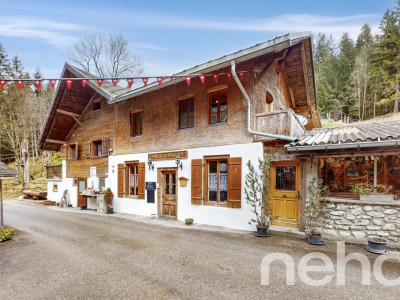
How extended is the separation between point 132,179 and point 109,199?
1.60 meters

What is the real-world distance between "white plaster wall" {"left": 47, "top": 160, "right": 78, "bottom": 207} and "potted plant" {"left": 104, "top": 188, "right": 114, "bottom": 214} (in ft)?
12.9

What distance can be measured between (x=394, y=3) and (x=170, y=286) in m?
36.1

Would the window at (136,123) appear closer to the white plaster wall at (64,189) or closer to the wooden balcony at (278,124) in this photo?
the wooden balcony at (278,124)

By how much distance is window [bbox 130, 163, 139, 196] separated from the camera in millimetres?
10211

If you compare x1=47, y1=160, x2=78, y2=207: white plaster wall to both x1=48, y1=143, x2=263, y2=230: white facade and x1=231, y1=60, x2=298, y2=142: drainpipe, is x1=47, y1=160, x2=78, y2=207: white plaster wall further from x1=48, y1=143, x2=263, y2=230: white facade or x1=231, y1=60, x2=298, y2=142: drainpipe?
x1=231, y1=60, x2=298, y2=142: drainpipe

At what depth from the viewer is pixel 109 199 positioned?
10.6 metres

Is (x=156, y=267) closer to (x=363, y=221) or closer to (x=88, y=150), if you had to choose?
(x=363, y=221)

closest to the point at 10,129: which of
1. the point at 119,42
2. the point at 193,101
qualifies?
the point at 119,42

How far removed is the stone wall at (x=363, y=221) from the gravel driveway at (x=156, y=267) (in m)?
0.41

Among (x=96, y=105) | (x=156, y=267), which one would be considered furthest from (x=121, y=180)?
(x=156, y=267)

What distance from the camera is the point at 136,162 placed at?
10.1 meters

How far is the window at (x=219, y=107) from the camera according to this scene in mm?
7734

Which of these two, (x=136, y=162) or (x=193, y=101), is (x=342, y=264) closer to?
(x=193, y=101)

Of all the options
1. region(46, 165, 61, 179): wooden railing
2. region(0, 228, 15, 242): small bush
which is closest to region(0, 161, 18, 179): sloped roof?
region(0, 228, 15, 242): small bush
